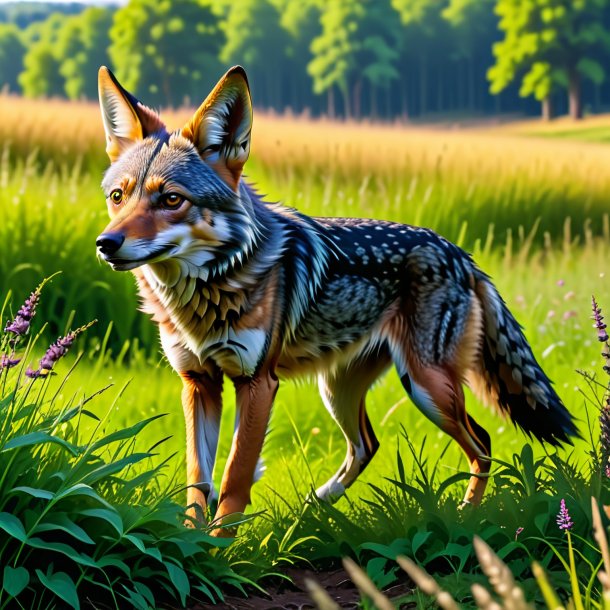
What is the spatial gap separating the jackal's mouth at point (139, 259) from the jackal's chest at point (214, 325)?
33 centimetres

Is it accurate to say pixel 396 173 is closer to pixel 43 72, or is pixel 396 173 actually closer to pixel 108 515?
pixel 108 515

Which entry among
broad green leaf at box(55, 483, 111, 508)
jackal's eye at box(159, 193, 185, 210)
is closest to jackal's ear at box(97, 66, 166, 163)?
jackal's eye at box(159, 193, 185, 210)

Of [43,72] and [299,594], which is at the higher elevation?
[43,72]

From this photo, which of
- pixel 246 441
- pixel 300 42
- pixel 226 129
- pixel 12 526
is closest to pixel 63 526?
pixel 12 526

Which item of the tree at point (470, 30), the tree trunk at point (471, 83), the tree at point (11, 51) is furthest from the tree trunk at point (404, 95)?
the tree at point (11, 51)

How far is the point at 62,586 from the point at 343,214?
6.46 meters

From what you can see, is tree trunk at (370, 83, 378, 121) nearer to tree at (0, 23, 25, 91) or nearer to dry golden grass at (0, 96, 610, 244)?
tree at (0, 23, 25, 91)

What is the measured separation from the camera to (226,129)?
449cm

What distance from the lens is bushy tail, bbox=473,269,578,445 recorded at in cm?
543

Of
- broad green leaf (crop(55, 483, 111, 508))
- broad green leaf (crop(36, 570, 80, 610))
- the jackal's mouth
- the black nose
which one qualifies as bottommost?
broad green leaf (crop(36, 570, 80, 610))

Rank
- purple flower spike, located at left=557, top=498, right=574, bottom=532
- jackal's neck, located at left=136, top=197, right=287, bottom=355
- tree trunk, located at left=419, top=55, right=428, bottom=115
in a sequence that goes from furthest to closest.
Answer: tree trunk, located at left=419, top=55, right=428, bottom=115 → jackal's neck, located at left=136, top=197, right=287, bottom=355 → purple flower spike, located at left=557, top=498, right=574, bottom=532

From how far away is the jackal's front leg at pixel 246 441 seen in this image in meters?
4.45

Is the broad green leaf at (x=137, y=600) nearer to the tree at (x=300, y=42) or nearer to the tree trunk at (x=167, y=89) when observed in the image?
the tree trunk at (x=167, y=89)

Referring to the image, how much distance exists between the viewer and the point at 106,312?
27.6 feet
